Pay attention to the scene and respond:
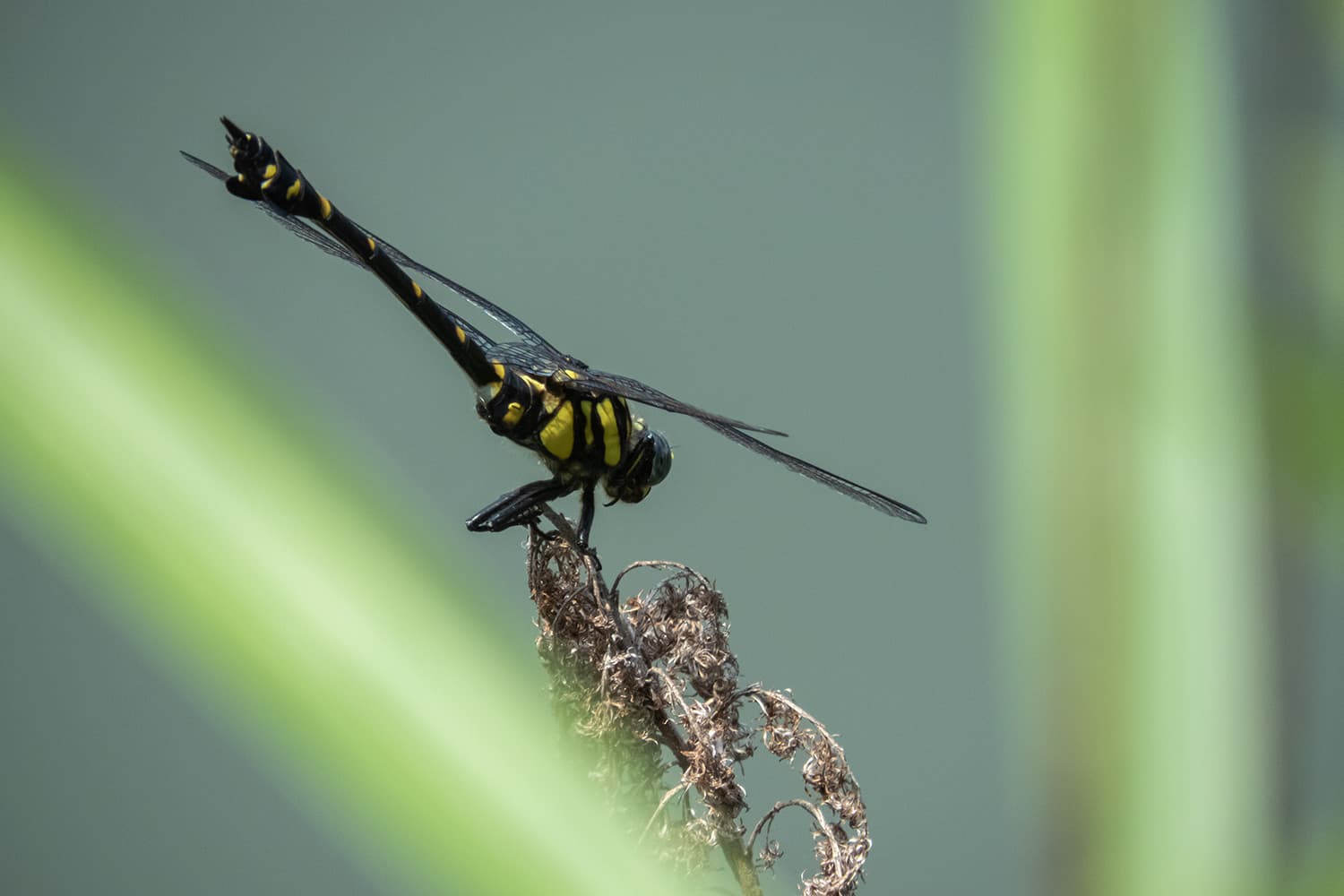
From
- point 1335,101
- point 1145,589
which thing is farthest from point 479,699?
point 1335,101

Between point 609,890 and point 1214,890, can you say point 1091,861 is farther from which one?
point 609,890

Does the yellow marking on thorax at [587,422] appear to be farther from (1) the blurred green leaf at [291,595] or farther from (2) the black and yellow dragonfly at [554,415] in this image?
(1) the blurred green leaf at [291,595]

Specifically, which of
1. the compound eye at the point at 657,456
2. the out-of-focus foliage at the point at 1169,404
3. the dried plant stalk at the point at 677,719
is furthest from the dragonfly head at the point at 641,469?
the out-of-focus foliage at the point at 1169,404

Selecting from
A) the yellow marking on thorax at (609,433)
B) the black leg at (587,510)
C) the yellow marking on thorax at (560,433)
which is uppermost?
the yellow marking on thorax at (560,433)

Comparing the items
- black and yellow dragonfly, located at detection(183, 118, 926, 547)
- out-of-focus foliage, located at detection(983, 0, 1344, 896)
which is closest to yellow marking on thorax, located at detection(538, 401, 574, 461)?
black and yellow dragonfly, located at detection(183, 118, 926, 547)

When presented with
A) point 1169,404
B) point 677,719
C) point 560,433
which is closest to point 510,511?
point 560,433

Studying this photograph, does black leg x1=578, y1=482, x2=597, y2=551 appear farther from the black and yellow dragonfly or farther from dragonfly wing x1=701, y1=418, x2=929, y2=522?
dragonfly wing x1=701, y1=418, x2=929, y2=522

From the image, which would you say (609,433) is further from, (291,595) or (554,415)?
(291,595)
